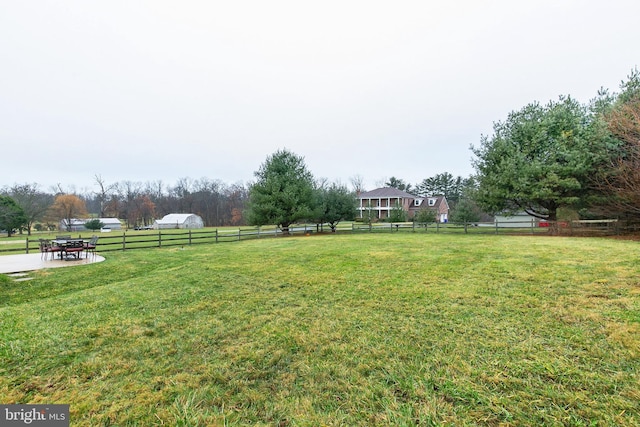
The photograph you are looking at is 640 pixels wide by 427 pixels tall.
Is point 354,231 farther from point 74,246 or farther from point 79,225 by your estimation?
point 79,225

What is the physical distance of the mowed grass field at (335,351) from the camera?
181 cm

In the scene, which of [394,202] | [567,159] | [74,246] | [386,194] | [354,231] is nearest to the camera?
[74,246]

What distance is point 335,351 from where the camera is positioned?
104 inches

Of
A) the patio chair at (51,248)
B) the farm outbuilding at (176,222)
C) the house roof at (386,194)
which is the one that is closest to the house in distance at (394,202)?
the house roof at (386,194)

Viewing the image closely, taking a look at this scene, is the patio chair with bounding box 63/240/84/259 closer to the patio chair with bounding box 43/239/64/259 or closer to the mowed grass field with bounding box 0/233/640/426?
the patio chair with bounding box 43/239/64/259

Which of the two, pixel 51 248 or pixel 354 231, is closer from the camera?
pixel 51 248

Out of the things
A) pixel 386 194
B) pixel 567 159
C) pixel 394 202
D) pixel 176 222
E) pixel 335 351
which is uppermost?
pixel 386 194

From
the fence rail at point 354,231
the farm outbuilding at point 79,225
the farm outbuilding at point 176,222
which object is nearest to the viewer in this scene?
the fence rail at point 354,231

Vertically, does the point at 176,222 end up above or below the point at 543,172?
below

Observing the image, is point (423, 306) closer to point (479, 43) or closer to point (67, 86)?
point (479, 43)

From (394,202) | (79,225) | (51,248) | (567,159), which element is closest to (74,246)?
(51,248)

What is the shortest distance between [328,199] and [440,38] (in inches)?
513

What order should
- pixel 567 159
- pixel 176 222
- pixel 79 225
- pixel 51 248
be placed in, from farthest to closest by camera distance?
1. pixel 176 222
2. pixel 79 225
3. pixel 567 159
4. pixel 51 248

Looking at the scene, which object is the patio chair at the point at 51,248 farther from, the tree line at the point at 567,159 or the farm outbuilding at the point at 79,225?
the farm outbuilding at the point at 79,225
